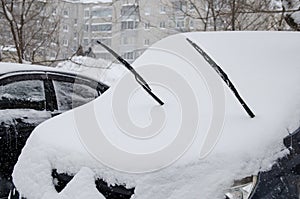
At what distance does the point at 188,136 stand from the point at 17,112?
105 inches

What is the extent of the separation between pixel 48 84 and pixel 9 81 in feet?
1.56

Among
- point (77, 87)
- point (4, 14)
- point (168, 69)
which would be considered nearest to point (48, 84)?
point (77, 87)

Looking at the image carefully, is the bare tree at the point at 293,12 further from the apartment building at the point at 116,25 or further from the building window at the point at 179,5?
the building window at the point at 179,5

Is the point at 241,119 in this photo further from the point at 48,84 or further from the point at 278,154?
the point at 48,84

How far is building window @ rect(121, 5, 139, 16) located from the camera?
939 cm

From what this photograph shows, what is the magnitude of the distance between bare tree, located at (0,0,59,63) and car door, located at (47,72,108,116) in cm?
476

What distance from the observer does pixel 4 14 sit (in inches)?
357

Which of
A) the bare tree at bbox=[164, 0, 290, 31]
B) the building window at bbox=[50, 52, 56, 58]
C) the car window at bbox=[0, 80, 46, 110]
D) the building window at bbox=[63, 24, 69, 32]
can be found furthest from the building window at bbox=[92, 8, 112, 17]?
the car window at bbox=[0, 80, 46, 110]

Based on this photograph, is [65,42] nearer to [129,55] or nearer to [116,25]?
[116,25]

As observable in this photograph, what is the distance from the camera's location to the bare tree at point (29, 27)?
372 inches

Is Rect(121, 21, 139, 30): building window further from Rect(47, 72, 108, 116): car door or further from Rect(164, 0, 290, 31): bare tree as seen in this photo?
Rect(47, 72, 108, 116): car door

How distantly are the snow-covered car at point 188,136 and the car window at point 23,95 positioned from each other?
1.49m

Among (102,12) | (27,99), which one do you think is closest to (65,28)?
(102,12)

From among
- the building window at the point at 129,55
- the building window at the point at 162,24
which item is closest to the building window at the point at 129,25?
the building window at the point at 162,24
